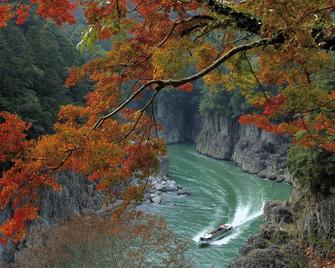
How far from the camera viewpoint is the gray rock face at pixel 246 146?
5281 centimetres

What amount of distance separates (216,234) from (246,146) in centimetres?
3419

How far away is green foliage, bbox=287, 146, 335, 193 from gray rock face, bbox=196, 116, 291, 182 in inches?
963

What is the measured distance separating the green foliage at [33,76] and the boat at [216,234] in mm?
13401

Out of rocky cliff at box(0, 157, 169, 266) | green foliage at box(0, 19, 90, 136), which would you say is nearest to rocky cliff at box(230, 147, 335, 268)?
rocky cliff at box(0, 157, 169, 266)

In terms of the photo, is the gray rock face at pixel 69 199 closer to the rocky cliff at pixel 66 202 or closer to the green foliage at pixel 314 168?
the rocky cliff at pixel 66 202

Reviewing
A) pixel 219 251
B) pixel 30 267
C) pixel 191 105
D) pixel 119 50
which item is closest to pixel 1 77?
pixel 30 267

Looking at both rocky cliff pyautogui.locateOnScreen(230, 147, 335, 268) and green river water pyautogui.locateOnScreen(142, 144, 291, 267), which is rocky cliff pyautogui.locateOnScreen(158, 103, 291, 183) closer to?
green river water pyautogui.locateOnScreen(142, 144, 291, 267)

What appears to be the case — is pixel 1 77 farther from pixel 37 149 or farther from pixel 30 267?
pixel 37 149

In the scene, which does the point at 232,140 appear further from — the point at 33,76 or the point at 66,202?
the point at 66,202

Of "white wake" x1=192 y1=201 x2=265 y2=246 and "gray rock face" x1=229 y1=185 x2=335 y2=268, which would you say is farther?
"white wake" x1=192 y1=201 x2=265 y2=246

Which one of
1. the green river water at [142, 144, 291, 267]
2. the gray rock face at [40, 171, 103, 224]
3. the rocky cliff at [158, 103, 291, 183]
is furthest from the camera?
the rocky cliff at [158, 103, 291, 183]

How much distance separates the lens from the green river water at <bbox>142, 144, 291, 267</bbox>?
26.9 metres

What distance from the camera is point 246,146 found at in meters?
60.7

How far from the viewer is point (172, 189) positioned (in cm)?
4075
